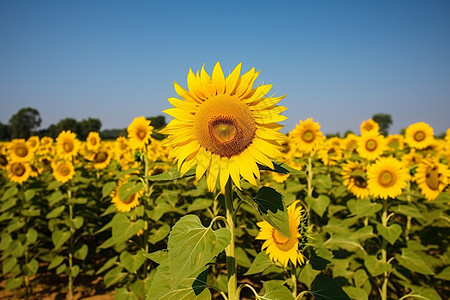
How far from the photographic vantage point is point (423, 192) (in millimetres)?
4195

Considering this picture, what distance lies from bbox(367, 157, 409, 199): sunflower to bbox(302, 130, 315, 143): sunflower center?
4.61 feet

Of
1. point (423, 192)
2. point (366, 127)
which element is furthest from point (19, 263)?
point (366, 127)

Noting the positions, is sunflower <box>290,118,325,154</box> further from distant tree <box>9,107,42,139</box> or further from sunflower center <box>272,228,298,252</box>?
distant tree <box>9,107,42,139</box>

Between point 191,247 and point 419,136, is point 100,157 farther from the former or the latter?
point 419,136

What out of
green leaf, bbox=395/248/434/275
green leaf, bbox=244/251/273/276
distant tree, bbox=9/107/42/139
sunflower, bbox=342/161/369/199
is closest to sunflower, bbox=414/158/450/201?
sunflower, bbox=342/161/369/199

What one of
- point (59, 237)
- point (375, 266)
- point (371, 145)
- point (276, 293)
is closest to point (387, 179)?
point (375, 266)

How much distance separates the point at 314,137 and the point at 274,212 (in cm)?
388

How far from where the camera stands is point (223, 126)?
52.8 inches

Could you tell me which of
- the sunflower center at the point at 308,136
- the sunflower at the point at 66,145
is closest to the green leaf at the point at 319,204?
the sunflower center at the point at 308,136

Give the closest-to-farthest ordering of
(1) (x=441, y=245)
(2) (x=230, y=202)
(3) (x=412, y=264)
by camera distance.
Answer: (2) (x=230, y=202), (3) (x=412, y=264), (1) (x=441, y=245)

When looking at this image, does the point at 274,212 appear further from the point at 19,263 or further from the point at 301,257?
the point at 19,263

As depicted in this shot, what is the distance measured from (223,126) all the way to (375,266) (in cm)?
280

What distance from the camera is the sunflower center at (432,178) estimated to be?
4.07 meters

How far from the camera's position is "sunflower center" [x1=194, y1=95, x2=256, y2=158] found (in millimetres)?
1342
